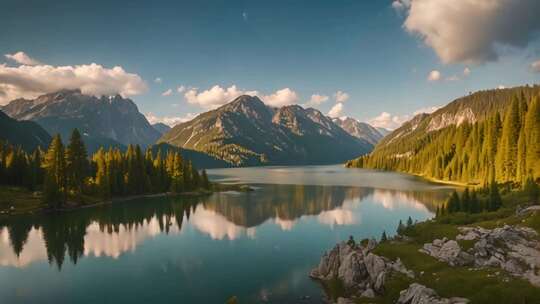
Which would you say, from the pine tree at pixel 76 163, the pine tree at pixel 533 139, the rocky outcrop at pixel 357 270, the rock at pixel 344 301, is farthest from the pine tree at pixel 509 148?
the pine tree at pixel 76 163

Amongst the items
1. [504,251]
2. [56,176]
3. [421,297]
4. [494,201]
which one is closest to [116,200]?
[56,176]

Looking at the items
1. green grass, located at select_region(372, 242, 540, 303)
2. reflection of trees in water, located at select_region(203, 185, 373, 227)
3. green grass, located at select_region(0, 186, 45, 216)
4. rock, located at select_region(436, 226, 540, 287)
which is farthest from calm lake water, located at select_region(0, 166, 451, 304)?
rock, located at select_region(436, 226, 540, 287)

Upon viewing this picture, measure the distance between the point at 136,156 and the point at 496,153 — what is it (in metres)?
143

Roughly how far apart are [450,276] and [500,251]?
25.2 feet

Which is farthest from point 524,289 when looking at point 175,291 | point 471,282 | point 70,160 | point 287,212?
point 70,160

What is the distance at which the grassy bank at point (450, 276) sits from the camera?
92.8 ft

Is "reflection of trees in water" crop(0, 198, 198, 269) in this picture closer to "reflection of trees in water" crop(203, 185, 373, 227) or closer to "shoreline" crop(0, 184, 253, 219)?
"shoreline" crop(0, 184, 253, 219)

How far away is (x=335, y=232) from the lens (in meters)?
72.4

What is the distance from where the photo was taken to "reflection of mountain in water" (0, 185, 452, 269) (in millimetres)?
64688

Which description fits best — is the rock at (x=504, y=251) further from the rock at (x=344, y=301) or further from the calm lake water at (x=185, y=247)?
the calm lake water at (x=185, y=247)

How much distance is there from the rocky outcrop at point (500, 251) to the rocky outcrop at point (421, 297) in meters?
7.64

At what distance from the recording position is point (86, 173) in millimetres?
125562

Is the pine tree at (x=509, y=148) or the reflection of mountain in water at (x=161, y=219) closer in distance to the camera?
the reflection of mountain in water at (x=161, y=219)

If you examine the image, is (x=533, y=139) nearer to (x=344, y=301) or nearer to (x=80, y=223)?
(x=344, y=301)
